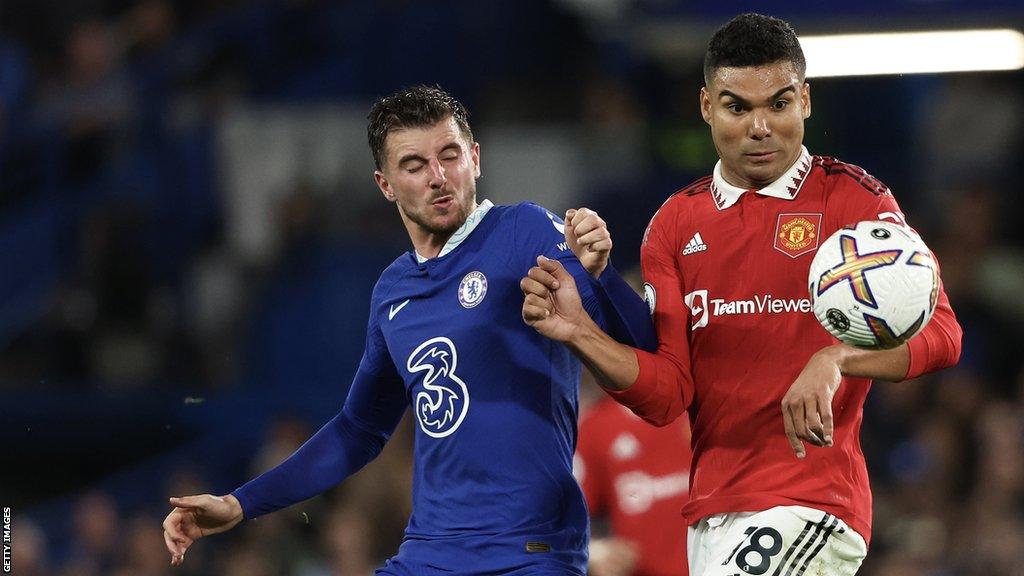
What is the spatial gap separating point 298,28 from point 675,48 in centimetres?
339

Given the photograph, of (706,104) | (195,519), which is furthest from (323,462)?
(706,104)

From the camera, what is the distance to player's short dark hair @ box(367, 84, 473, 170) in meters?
4.18

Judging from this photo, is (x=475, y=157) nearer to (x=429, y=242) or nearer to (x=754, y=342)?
(x=429, y=242)

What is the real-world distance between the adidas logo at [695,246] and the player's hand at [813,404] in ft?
1.83

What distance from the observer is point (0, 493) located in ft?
32.1

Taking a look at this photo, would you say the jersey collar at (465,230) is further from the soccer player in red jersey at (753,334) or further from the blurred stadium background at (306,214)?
the blurred stadium background at (306,214)

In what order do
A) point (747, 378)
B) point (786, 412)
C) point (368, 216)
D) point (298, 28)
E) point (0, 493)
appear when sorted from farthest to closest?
point (298, 28) → point (368, 216) → point (0, 493) → point (747, 378) → point (786, 412)

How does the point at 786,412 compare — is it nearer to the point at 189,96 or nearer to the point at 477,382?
the point at 477,382

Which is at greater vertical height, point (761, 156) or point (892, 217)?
point (761, 156)

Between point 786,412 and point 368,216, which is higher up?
point 368,216

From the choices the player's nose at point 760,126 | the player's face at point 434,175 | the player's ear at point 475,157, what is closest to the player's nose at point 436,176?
the player's face at point 434,175

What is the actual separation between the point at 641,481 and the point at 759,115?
243cm

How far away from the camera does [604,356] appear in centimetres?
361

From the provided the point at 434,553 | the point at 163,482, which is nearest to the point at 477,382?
the point at 434,553
